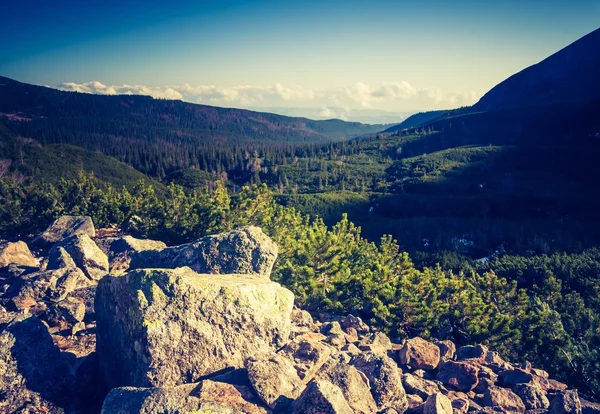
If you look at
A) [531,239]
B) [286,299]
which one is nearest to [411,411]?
[286,299]

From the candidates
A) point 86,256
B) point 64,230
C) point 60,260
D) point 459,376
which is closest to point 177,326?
point 459,376

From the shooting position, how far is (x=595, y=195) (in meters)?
160

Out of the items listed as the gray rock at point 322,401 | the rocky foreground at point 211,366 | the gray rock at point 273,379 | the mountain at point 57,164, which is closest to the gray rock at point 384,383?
Result: the rocky foreground at point 211,366

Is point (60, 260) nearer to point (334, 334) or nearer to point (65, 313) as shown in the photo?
point (65, 313)

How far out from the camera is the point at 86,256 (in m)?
28.0

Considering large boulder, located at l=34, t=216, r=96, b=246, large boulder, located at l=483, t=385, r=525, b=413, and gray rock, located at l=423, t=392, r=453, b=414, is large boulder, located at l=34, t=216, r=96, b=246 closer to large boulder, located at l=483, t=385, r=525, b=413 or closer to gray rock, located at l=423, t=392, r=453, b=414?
gray rock, located at l=423, t=392, r=453, b=414

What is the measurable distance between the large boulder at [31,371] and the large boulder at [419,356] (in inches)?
614

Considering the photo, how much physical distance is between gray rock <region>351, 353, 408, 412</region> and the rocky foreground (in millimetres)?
44

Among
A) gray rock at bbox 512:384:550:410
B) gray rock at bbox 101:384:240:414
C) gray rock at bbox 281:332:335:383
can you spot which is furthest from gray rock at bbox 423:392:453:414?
gray rock at bbox 101:384:240:414

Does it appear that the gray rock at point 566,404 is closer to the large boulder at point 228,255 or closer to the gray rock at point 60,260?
the large boulder at point 228,255

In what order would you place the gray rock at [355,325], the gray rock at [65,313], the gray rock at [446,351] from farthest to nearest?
1. the gray rock at [355,325]
2. the gray rock at [446,351]
3. the gray rock at [65,313]

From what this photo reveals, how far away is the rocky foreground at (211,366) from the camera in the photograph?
13422 millimetres

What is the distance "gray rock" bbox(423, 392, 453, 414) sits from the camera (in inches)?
546

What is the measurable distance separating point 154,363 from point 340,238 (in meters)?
31.6
